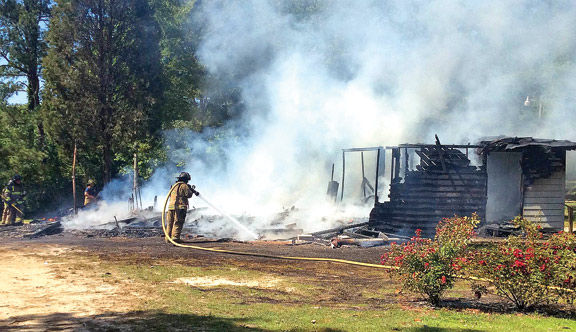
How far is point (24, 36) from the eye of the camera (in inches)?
1151

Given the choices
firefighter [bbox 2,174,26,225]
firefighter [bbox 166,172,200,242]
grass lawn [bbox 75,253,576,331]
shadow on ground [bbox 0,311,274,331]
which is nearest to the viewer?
shadow on ground [bbox 0,311,274,331]

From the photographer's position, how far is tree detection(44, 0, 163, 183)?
2523 centimetres

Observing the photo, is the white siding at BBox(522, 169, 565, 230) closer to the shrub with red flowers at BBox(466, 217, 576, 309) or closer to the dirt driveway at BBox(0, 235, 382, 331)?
the dirt driveway at BBox(0, 235, 382, 331)

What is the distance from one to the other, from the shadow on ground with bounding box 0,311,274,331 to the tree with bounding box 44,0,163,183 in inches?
801

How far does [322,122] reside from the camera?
30.0m

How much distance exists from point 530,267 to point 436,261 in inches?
49.5

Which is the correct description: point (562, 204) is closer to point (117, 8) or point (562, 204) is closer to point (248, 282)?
point (248, 282)

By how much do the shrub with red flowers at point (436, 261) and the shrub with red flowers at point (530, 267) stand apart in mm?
255

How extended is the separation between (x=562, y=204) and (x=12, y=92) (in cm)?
2951

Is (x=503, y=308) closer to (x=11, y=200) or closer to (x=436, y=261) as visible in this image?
(x=436, y=261)

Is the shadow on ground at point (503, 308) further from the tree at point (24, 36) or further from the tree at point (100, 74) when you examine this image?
the tree at point (24, 36)

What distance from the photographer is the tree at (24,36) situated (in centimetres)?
2866

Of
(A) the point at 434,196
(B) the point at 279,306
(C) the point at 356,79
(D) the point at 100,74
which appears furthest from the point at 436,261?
(C) the point at 356,79

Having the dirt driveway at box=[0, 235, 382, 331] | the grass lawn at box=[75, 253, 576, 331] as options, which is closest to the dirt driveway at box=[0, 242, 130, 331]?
the dirt driveway at box=[0, 235, 382, 331]
